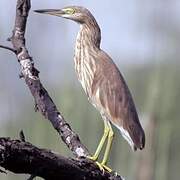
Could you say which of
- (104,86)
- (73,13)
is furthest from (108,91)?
(73,13)

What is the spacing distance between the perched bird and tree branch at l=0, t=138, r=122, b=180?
59 centimetres

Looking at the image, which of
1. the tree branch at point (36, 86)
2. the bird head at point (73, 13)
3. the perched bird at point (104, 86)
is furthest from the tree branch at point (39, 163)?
the bird head at point (73, 13)

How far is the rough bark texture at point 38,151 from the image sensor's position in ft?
4.87

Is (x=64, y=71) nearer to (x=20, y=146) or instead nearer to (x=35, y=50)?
(x=35, y=50)

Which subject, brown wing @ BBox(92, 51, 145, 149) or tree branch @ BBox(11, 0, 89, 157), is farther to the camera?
brown wing @ BBox(92, 51, 145, 149)

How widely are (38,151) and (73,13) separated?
3.89ft

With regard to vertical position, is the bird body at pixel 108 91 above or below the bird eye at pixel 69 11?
below

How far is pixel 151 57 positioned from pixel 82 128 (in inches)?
16.4

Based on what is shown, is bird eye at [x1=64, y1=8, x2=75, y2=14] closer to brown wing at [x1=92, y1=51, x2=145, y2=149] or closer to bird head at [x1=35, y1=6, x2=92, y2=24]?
bird head at [x1=35, y1=6, x2=92, y2=24]

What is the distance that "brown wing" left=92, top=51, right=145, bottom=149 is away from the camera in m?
2.38

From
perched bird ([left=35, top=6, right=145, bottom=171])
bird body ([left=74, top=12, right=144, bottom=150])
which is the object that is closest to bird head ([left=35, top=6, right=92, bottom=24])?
perched bird ([left=35, top=6, right=145, bottom=171])

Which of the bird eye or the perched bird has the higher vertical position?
the bird eye

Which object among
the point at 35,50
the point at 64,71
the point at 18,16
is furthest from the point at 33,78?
the point at 35,50

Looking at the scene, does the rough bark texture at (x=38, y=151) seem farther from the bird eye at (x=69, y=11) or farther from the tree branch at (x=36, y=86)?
the bird eye at (x=69, y=11)
